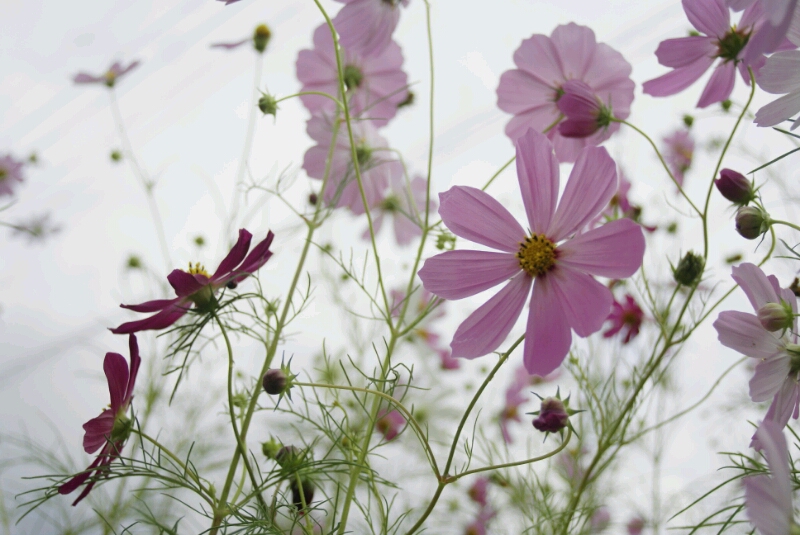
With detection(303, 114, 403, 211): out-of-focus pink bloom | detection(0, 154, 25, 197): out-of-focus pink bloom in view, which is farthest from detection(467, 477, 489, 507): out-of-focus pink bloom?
detection(0, 154, 25, 197): out-of-focus pink bloom

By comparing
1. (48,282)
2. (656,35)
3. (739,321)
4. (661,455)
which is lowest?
(739,321)

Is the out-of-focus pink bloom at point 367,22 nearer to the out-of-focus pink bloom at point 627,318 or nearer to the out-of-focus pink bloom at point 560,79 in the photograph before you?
the out-of-focus pink bloom at point 560,79

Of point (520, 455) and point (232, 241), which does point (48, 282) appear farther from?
point (520, 455)

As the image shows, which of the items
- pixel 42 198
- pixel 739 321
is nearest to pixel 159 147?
pixel 42 198

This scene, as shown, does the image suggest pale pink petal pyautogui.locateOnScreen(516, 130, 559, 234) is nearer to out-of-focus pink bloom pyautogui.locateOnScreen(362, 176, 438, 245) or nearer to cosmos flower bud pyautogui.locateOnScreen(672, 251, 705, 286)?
cosmos flower bud pyautogui.locateOnScreen(672, 251, 705, 286)

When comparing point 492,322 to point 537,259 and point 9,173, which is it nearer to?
point 537,259

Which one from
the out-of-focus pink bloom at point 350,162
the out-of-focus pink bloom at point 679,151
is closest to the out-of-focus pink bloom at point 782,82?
the out-of-focus pink bloom at point 350,162

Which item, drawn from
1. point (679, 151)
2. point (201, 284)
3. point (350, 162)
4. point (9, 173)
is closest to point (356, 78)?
point (350, 162)
